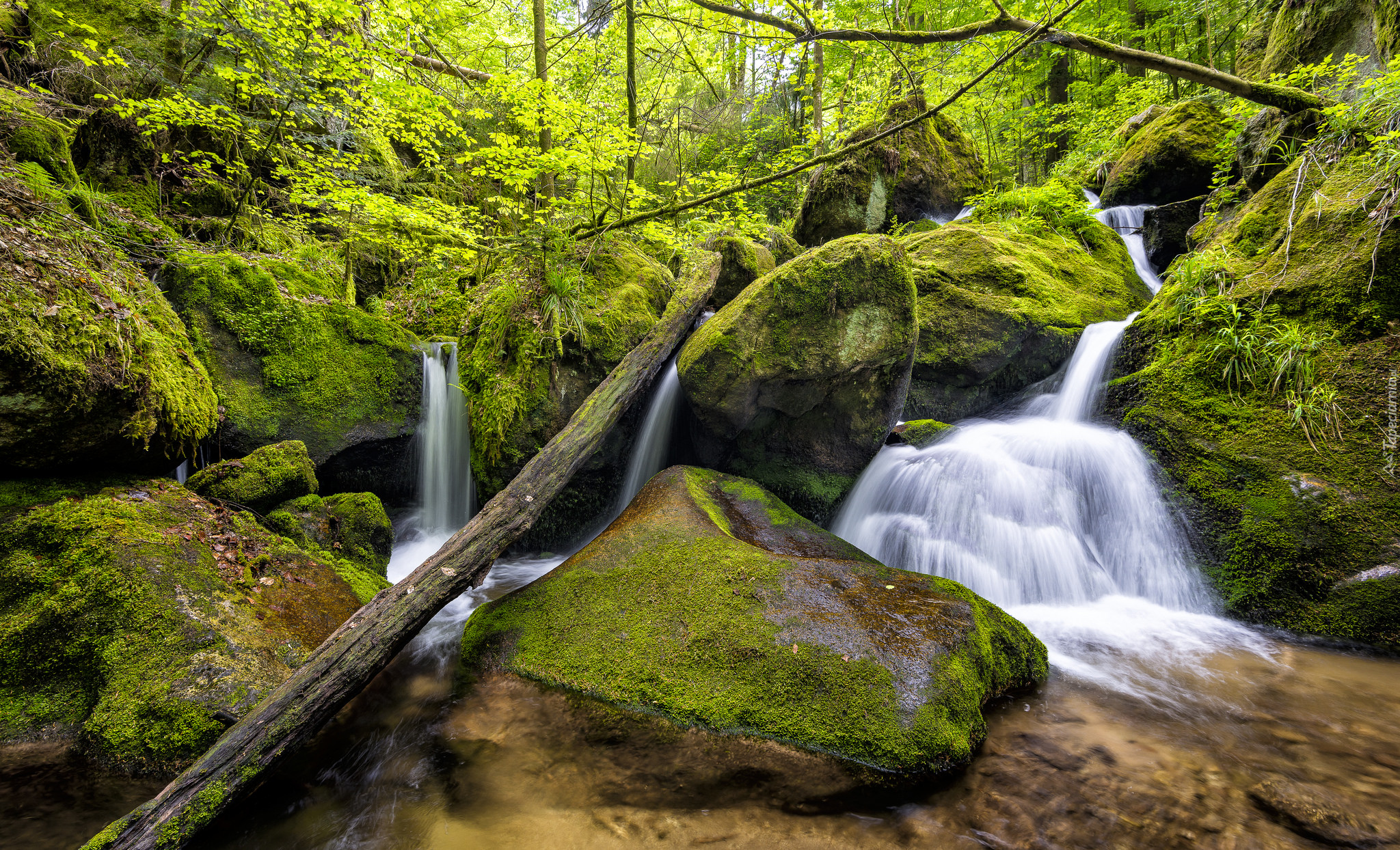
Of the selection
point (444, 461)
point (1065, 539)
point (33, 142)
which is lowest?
point (1065, 539)

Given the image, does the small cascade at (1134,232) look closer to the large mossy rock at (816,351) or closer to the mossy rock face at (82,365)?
the large mossy rock at (816,351)

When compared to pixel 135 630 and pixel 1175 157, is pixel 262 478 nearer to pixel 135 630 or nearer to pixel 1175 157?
pixel 135 630

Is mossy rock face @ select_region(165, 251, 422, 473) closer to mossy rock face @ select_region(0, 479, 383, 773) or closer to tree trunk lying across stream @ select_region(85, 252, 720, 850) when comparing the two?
mossy rock face @ select_region(0, 479, 383, 773)

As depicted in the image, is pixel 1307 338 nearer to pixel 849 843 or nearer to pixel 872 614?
pixel 872 614

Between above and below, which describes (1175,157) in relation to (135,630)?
above

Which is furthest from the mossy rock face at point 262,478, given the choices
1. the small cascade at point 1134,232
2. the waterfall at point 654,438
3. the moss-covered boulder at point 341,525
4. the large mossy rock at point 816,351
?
the small cascade at point 1134,232

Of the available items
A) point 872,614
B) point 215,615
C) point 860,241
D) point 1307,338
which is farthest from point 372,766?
point 1307,338

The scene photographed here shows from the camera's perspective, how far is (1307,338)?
398 centimetres

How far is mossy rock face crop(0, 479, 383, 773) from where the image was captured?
231 centimetres

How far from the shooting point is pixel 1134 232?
889 centimetres

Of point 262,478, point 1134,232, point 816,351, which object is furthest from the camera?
point 1134,232

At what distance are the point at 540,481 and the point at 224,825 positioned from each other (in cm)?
219

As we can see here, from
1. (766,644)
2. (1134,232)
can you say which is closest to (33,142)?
(766,644)

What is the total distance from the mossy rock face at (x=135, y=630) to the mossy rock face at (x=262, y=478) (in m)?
0.53
